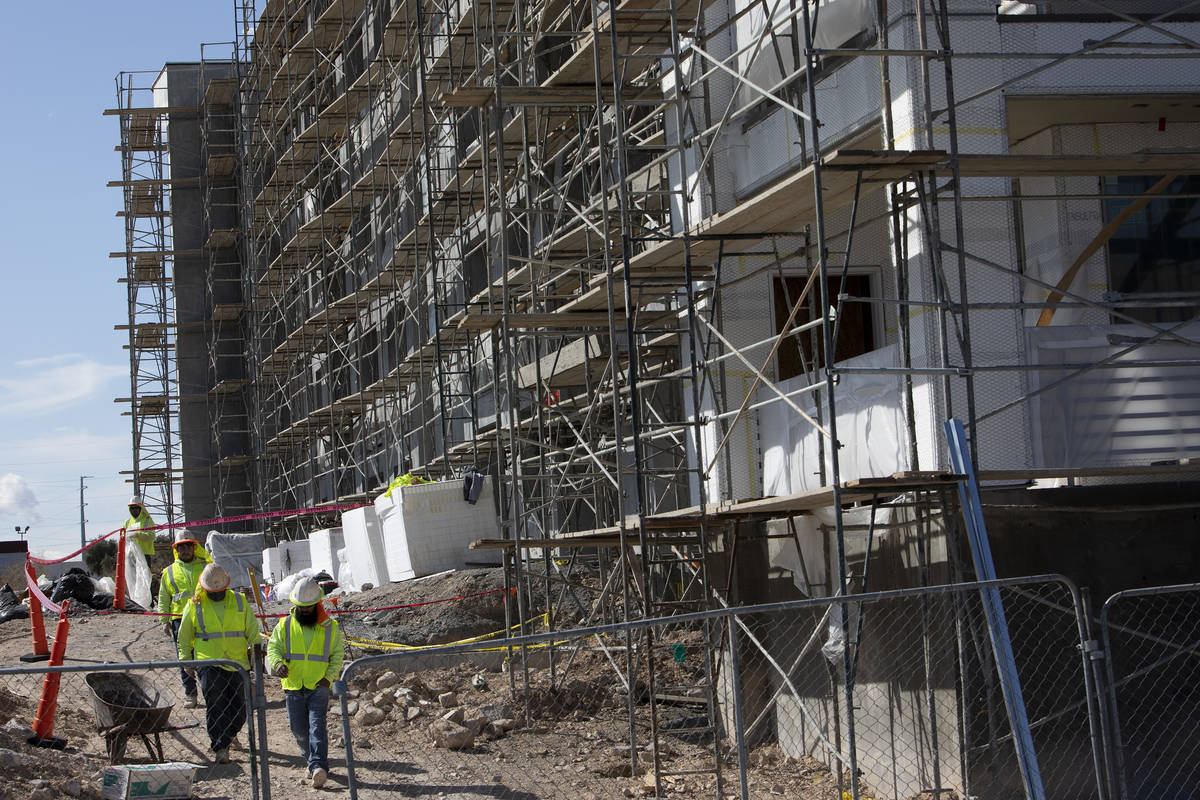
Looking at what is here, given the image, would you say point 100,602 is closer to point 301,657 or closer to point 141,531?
point 141,531

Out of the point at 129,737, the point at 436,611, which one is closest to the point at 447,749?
the point at 129,737

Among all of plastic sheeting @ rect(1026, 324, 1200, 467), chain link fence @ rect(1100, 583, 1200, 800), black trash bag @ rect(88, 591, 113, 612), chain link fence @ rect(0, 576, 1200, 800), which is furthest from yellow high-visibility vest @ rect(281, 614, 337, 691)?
black trash bag @ rect(88, 591, 113, 612)

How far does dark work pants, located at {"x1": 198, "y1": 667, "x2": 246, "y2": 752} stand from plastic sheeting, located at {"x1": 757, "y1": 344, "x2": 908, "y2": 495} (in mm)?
4708

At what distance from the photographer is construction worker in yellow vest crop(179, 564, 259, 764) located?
10.5 m

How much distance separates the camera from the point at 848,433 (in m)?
11.1

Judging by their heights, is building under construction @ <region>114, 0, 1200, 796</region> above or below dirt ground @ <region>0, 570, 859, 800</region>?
above

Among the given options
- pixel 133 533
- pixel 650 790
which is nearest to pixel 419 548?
pixel 133 533

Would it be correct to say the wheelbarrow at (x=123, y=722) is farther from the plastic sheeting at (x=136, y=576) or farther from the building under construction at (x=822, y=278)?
the plastic sheeting at (x=136, y=576)

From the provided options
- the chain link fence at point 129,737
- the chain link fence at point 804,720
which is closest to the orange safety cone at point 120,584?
the chain link fence at point 804,720

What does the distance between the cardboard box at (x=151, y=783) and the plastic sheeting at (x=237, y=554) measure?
60.9 feet

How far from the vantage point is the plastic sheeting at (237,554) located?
27484 millimetres

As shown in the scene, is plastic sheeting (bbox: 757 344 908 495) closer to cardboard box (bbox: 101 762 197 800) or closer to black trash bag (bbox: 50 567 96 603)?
cardboard box (bbox: 101 762 197 800)

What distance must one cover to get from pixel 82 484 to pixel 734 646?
7783cm

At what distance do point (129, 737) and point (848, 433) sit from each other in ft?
19.4
